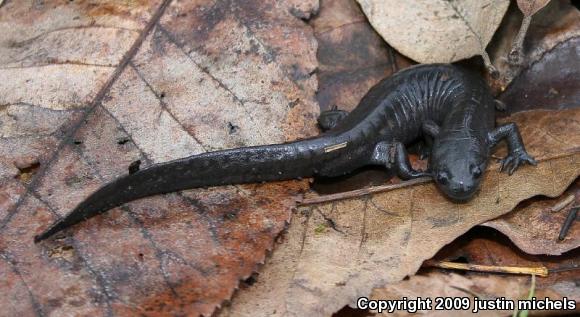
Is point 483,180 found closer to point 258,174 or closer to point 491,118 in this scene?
point 491,118

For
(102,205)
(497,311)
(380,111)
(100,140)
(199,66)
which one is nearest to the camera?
(497,311)

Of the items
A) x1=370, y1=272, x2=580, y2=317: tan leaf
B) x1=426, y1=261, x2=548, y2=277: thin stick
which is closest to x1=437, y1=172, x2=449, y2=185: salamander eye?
x1=426, y1=261, x2=548, y2=277: thin stick

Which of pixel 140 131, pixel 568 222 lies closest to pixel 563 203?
pixel 568 222

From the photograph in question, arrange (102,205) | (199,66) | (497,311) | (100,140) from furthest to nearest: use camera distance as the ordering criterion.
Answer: (199,66) → (100,140) → (102,205) → (497,311)

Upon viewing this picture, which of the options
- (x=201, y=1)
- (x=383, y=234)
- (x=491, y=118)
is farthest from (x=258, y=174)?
(x=491, y=118)

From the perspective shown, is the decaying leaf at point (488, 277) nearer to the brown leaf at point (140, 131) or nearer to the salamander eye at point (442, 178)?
the salamander eye at point (442, 178)

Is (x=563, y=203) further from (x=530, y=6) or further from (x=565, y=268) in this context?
(x=530, y=6)
